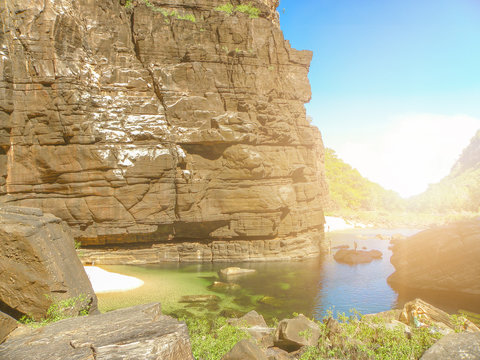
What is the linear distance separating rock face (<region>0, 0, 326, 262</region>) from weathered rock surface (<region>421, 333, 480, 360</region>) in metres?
21.0

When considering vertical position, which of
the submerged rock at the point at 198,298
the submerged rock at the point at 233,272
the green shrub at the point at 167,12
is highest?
the green shrub at the point at 167,12

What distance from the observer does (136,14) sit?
2881 cm

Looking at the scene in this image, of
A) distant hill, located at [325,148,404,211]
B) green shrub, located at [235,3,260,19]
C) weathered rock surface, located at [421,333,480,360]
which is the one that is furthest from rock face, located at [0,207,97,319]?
distant hill, located at [325,148,404,211]

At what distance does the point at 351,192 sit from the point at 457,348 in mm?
68870

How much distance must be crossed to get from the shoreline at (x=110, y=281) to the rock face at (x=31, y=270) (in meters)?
9.75

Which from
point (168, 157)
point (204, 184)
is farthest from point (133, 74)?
point (204, 184)

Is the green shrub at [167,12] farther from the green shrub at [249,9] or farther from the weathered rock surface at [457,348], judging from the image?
the weathered rock surface at [457,348]

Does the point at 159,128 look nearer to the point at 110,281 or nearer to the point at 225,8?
the point at 110,281

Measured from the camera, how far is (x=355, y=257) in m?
29.5

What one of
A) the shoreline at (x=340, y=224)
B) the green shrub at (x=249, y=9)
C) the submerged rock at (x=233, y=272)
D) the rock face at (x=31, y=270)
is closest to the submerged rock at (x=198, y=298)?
the submerged rock at (x=233, y=272)

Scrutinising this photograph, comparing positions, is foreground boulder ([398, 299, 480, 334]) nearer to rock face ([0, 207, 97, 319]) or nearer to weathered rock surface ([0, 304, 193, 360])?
weathered rock surface ([0, 304, 193, 360])

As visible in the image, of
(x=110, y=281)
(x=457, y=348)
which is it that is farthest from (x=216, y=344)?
(x=110, y=281)

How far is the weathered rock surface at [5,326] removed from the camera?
7.07 m

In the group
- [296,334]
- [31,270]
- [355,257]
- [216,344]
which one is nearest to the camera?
[31,270]
